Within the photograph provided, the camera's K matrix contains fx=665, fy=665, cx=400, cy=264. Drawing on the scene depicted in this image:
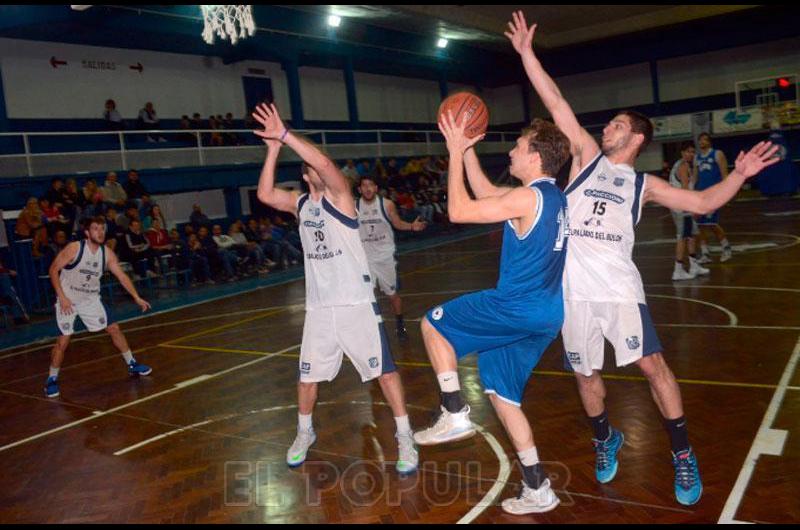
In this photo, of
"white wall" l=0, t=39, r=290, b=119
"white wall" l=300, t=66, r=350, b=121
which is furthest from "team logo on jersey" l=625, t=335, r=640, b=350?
"white wall" l=300, t=66, r=350, b=121

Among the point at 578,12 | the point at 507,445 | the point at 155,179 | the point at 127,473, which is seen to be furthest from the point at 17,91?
the point at 578,12

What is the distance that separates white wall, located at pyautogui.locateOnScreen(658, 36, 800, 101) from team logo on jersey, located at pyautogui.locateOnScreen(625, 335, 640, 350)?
29.0 meters

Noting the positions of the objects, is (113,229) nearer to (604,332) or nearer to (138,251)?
(138,251)

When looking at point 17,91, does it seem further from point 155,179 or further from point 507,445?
point 507,445

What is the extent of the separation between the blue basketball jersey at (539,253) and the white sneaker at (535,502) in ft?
3.24

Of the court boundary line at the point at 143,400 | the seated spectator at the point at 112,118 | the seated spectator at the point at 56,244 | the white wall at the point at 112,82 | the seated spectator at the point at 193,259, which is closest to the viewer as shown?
the court boundary line at the point at 143,400

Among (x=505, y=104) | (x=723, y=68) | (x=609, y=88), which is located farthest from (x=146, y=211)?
(x=723, y=68)

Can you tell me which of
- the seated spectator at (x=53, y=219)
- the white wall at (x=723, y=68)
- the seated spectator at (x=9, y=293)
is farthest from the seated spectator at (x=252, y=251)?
the white wall at (x=723, y=68)

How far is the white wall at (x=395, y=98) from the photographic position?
28.0 meters

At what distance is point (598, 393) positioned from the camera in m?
3.89

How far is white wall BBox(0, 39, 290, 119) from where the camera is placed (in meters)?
16.7

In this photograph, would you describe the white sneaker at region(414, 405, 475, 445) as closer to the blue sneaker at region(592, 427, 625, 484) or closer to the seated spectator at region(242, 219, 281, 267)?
the blue sneaker at region(592, 427, 625, 484)

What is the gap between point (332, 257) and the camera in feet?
14.5

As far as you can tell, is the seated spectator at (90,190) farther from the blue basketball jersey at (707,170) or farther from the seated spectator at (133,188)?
the blue basketball jersey at (707,170)
